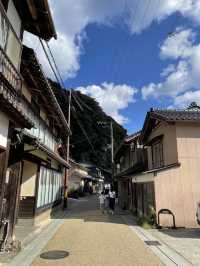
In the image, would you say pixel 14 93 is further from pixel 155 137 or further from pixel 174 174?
pixel 155 137

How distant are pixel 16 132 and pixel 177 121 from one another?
27.6 ft

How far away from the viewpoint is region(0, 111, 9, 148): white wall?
6.26m

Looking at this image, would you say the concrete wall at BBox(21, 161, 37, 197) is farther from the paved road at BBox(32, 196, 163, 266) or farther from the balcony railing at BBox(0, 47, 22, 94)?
the balcony railing at BBox(0, 47, 22, 94)

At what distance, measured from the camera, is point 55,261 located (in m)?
6.60

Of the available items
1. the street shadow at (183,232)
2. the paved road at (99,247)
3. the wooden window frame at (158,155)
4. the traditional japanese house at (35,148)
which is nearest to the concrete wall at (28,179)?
the traditional japanese house at (35,148)

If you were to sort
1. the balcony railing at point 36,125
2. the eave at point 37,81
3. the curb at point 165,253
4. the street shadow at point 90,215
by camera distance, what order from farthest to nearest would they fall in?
the street shadow at point 90,215, the balcony railing at point 36,125, the eave at point 37,81, the curb at point 165,253

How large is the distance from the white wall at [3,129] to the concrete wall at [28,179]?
19.4ft

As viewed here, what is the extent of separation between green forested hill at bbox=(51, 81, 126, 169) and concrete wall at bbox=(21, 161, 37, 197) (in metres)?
33.9

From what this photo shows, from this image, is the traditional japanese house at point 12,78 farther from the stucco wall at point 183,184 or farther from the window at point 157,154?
the window at point 157,154

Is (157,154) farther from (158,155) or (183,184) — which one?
(183,184)

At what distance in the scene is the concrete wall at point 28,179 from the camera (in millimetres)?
12117

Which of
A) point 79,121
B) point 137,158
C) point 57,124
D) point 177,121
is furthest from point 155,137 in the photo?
point 79,121

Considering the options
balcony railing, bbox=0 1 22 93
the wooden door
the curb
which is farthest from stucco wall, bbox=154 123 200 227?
balcony railing, bbox=0 1 22 93

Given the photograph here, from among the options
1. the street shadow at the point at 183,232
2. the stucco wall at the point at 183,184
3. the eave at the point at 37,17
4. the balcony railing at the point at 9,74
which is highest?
the eave at the point at 37,17
